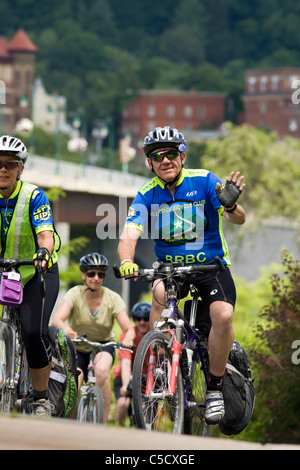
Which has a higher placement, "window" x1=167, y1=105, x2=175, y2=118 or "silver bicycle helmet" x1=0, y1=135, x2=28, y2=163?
"window" x1=167, y1=105, x2=175, y2=118

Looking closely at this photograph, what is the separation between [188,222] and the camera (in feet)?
25.9

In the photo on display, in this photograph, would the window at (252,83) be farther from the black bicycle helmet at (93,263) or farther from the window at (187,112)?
the black bicycle helmet at (93,263)

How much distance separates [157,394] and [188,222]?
1.32 m

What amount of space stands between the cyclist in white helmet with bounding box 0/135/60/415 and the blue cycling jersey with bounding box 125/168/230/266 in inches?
24.6

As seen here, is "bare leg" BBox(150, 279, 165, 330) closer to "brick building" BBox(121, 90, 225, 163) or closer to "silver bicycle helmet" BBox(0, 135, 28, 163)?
"silver bicycle helmet" BBox(0, 135, 28, 163)

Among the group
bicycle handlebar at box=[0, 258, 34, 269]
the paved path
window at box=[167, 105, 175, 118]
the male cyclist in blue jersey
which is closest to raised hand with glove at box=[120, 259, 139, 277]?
the male cyclist in blue jersey

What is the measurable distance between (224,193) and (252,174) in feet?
259

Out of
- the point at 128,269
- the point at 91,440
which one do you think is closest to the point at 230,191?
the point at 128,269

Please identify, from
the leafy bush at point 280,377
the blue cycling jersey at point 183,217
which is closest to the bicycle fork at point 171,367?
the blue cycling jersey at point 183,217

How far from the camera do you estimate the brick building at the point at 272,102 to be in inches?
7052

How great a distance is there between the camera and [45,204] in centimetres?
779

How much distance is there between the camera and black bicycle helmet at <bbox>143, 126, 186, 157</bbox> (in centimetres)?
789

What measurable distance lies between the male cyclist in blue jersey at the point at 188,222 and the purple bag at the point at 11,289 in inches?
29.9

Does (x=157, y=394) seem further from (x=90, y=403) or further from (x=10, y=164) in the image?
(x=90, y=403)
